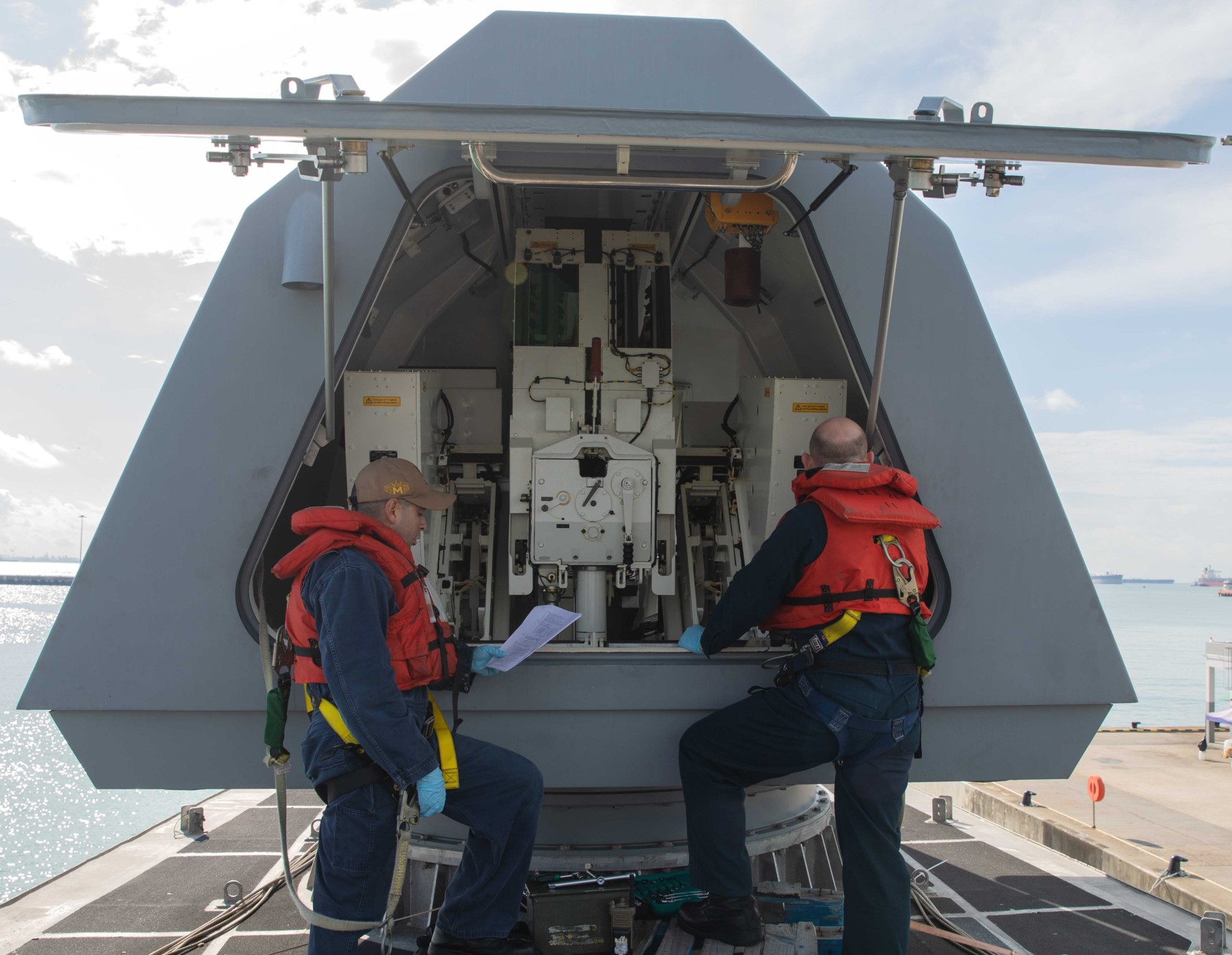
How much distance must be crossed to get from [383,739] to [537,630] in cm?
67

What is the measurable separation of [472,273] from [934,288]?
2.56m

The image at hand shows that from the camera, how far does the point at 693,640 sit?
3.30m

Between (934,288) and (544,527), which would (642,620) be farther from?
(934,288)

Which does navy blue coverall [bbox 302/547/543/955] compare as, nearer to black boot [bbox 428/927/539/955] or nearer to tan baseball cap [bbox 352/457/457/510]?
black boot [bbox 428/927/539/955]

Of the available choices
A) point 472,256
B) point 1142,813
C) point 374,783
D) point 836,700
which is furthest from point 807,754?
point 1142,813

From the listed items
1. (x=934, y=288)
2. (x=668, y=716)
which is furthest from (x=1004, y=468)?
(x=668, y=716)

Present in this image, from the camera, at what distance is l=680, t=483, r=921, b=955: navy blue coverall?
2750 mm

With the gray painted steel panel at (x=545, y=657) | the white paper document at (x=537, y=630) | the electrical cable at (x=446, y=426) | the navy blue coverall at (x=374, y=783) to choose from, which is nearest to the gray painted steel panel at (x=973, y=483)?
the gray painted steel panel at (x=545, y=657)

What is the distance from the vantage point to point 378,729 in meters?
2.39

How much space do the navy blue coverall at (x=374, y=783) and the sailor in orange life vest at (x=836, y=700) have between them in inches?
25.8

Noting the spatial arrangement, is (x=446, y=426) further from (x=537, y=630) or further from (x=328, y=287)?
(x=537, y=630)

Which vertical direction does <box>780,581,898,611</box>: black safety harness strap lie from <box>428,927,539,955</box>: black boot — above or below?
above

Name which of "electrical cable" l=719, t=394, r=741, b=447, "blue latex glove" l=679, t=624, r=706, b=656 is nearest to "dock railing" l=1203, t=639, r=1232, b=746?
"electrical cable" l=719, t=394, r=741, b=447

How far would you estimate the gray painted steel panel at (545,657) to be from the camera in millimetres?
3213
